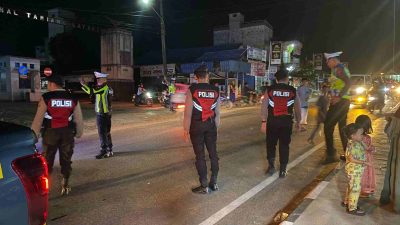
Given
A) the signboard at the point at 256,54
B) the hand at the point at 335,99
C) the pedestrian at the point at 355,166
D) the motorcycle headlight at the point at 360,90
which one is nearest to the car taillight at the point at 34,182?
the pedestrian at the point at 355,166

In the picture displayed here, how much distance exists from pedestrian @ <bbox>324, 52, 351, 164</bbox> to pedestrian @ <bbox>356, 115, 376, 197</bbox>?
2.26 metres

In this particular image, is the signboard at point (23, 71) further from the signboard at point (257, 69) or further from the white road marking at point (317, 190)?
the white road marking at point (317, 190)

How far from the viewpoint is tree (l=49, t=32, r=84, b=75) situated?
4034 centimetres

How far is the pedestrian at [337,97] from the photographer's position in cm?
712

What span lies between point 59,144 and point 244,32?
134 ft

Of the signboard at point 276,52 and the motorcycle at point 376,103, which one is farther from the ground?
the signboard at point 276,52

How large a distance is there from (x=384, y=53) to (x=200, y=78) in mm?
51155

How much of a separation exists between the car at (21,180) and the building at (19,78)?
2968 cm

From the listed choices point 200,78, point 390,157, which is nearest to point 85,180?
point 200,78

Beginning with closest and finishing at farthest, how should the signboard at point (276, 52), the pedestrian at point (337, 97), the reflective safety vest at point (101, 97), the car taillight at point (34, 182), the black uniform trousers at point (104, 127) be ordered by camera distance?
the car taillight at point (34, 182)
the pedestrian at point (337, 97)
the reflective safety vest at point (101, 97)
the black uniform trousers at point (104, 127)
the signboard at point (276, 52)

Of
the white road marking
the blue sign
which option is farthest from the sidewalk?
the blue sign

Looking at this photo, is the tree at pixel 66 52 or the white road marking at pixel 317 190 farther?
the tree at pixel 66 52

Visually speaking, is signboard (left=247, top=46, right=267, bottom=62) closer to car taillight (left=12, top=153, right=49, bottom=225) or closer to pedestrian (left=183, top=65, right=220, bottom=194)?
pedestrian (left=183, top=65, right=220, bottom=194)

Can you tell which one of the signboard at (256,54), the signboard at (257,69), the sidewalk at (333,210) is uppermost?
the signboard at (256,54)
